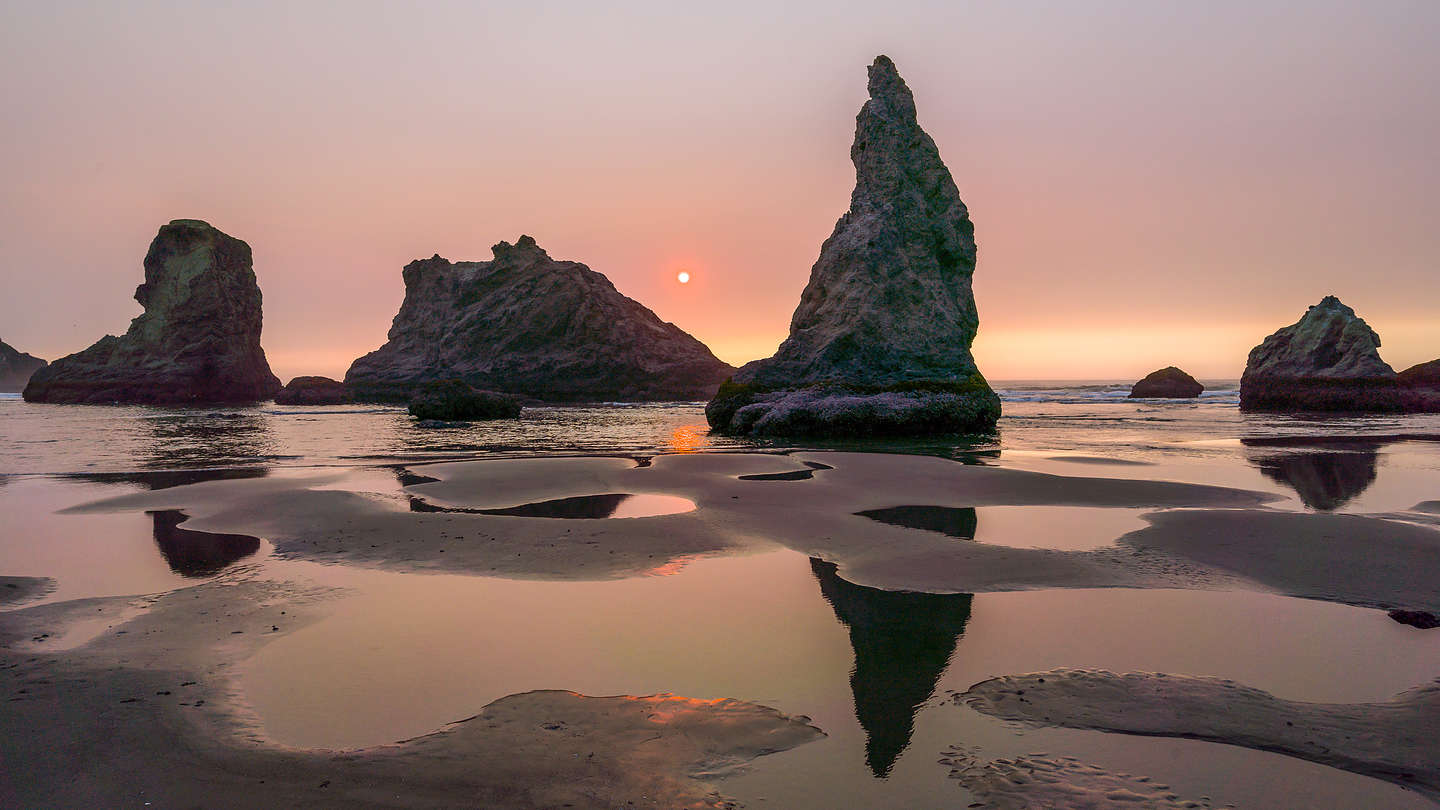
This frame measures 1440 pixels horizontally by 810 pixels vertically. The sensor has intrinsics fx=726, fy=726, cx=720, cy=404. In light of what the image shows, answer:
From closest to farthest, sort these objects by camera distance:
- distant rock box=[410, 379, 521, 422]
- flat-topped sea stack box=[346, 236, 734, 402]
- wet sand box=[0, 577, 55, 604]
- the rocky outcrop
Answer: wet sand box=[0, 577, 55, 604], distant rock box=[410, 379, 521, 422], the rocky outcrop, flat-topped sea stack box=[346, 236, 734, 402]

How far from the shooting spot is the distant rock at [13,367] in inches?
6550

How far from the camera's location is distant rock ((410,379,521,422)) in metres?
45.9

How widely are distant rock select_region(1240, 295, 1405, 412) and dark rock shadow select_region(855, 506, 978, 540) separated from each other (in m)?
54.5

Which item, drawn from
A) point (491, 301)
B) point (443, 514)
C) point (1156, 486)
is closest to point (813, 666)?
point (443, 514)

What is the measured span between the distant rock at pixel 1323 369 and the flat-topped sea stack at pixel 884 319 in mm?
30540

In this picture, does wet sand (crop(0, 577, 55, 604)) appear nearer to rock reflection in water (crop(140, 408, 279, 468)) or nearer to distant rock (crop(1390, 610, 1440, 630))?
distant rock (crop(1390, 610, 1440, 630))

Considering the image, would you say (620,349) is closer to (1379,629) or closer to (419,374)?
(419,374)

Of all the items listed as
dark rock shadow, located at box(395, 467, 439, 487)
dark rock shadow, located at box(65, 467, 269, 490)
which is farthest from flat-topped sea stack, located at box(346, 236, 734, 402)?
dark rock shadow, located at box(395, 467, 439, 487)

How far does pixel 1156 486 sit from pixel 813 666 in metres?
12.5

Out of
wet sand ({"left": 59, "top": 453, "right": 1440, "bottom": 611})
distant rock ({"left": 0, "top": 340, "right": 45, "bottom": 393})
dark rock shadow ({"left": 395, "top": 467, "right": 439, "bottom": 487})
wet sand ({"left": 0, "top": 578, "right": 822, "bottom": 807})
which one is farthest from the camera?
distant rock ({"left": 0, "top": 340, "right": 45, "bottom": 393})

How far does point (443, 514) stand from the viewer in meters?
11.9

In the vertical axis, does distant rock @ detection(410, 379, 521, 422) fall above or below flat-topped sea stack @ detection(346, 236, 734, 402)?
below

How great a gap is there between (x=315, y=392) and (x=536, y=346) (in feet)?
90.1

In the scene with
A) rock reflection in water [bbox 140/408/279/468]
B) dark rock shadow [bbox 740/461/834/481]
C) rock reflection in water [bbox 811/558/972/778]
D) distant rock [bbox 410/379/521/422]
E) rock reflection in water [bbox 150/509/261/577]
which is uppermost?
distant rock [bbox 410/379/521/422]
